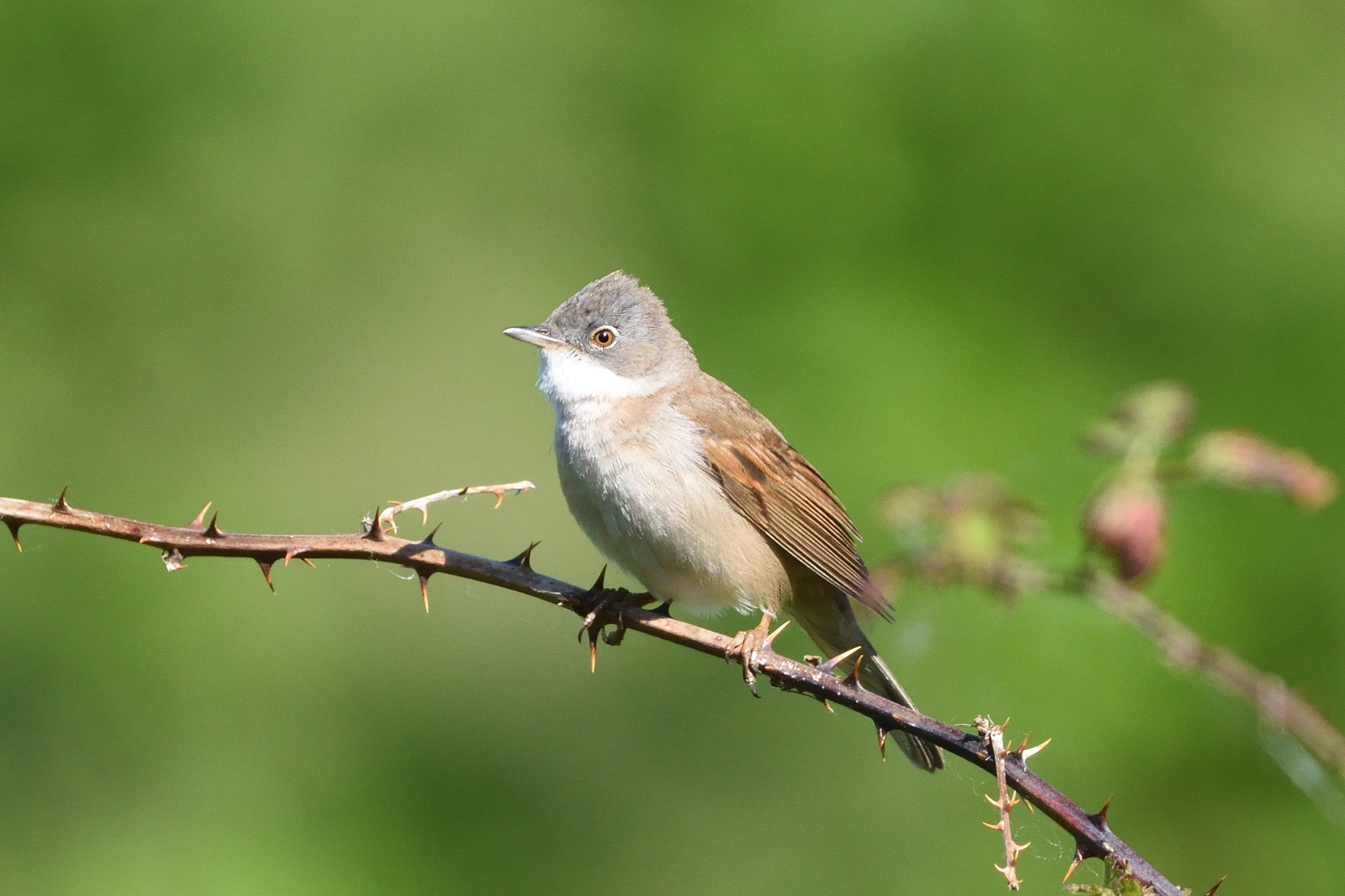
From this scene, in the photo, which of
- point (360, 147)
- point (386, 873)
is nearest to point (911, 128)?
point (360, 147)

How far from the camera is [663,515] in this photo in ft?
10.7

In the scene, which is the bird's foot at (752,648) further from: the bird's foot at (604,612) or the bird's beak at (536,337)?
the bird's beak at (536,337)

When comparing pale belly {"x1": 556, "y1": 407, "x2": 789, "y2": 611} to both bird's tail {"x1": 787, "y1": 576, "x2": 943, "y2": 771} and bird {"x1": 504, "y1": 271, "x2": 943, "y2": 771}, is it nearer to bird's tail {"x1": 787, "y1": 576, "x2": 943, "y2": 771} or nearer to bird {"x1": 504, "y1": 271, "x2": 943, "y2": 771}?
bird {"x1": 504, "y1": 271, "x2": 943, "y2": 771}

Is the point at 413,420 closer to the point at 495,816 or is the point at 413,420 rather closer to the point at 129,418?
the point at 129,418

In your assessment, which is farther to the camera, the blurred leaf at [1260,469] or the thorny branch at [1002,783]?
the blurred leaf at [1260,469]

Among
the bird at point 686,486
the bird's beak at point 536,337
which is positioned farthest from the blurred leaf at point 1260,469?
the bird's beak at point 536,337

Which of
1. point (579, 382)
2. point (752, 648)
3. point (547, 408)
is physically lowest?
point (752, 648)

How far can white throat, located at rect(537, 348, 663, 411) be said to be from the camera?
11.7 ft

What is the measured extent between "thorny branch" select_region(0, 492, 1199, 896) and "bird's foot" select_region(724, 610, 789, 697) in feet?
0.18

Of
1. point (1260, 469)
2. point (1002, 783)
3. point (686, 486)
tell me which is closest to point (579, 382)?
point (686, 486)

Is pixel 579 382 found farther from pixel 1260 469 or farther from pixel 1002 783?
pixel 1002 783

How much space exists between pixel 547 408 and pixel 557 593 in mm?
3678

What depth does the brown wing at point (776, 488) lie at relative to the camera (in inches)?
135

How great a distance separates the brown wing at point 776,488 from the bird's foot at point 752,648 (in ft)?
1.00
